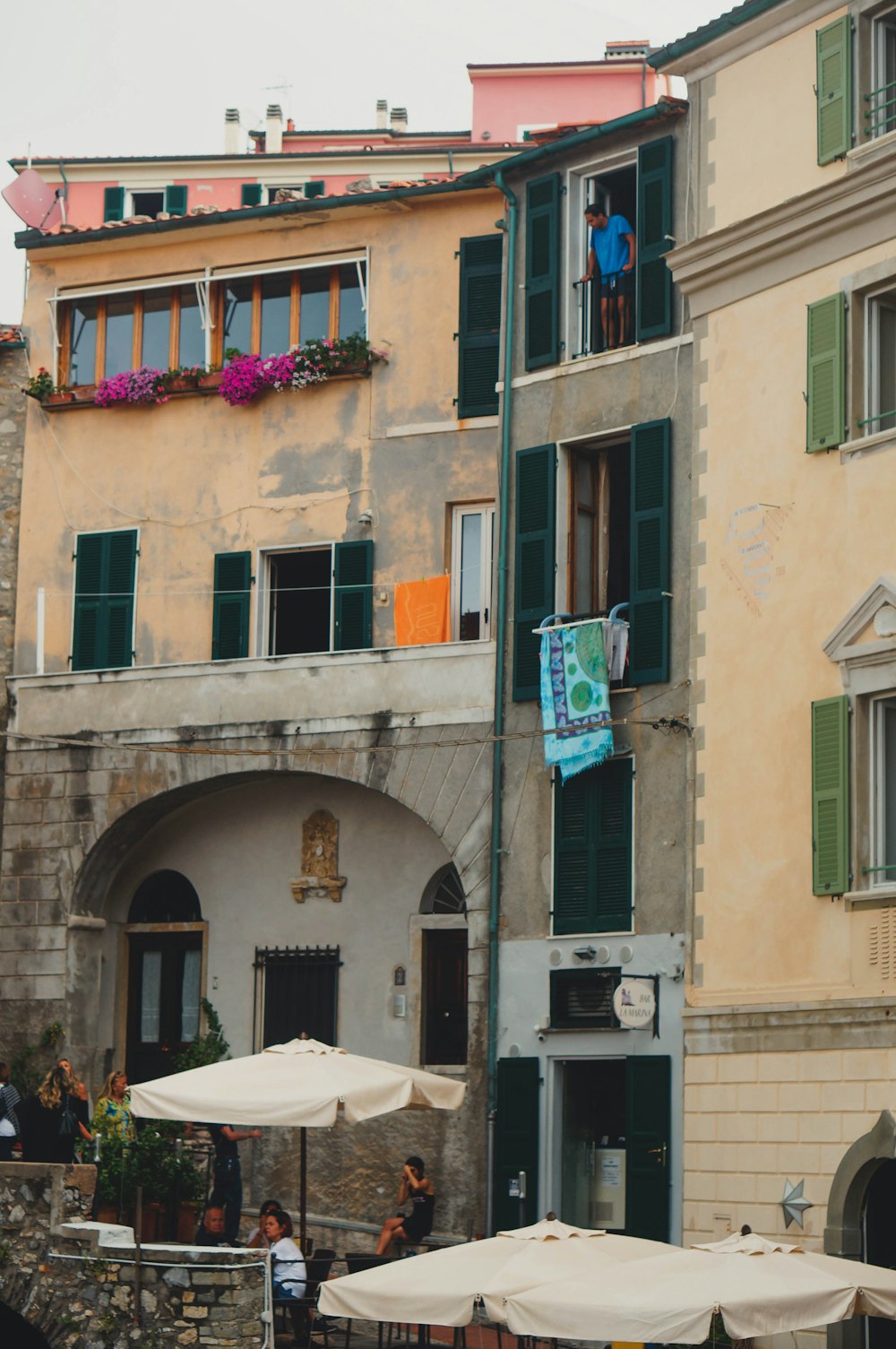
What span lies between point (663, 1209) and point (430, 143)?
27370 millimetres

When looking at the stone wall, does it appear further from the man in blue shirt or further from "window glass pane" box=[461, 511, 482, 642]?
the man in blue shirt

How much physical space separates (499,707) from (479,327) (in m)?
4.26

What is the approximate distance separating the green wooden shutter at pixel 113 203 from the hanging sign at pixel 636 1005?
2512cm

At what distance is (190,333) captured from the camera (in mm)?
25328

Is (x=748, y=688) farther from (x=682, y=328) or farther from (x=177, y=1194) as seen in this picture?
(x=177, y=1194)

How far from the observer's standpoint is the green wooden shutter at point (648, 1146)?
1961 cm

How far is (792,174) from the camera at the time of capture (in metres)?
19.6

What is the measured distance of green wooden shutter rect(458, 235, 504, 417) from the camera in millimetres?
23172

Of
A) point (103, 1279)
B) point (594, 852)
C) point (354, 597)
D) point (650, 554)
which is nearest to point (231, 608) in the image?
point (354, 597)

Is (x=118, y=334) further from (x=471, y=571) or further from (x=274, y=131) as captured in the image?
(x=274, y=131)

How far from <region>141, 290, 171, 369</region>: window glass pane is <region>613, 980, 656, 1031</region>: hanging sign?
9.82m

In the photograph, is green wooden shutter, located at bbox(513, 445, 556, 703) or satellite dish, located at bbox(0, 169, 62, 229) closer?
green wooden shutter, located at bbox(513, 445, 556, 703)

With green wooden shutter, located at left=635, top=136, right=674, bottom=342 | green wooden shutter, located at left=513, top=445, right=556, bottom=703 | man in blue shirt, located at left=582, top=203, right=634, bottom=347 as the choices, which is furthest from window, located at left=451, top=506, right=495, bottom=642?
green wooden shutter, located at left=635, top=136, right=674, bottom=342

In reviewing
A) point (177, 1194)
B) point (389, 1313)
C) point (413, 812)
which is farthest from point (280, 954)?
point (389, 1313)
